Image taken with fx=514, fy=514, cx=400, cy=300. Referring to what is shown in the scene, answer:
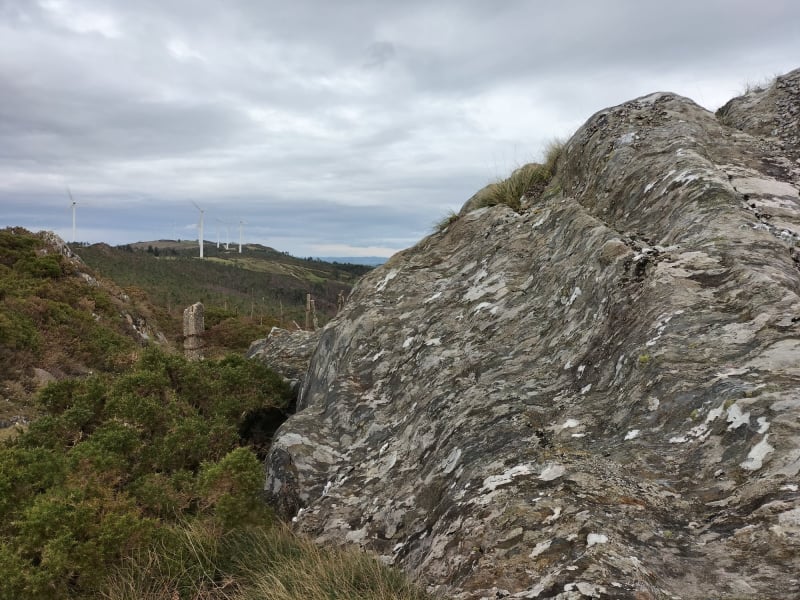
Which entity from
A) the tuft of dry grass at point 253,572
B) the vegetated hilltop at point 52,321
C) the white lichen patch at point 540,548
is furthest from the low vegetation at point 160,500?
the vegetated hilltop at point 52,321

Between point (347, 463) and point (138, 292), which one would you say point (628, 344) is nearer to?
point (347, 463)

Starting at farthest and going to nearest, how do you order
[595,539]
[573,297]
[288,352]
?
[288,352], [573,297], [595,539]

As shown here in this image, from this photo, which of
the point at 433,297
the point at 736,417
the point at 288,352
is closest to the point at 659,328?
the point at 736,417

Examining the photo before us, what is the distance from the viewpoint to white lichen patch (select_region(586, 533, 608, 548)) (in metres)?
2.88

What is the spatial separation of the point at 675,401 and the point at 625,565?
149 centimetres

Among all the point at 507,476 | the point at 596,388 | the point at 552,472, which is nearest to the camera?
the point at 552,472

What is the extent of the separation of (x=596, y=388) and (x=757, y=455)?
5.11 feet

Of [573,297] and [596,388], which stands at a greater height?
[573,297]

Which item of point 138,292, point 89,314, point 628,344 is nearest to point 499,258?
point 628,344

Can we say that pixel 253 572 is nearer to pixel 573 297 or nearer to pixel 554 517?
pixel 554 517

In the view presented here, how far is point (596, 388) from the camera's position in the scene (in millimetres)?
4559

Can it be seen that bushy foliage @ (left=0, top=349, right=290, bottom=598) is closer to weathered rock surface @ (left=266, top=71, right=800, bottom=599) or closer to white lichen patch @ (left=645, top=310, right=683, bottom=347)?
weathered rock surface @ (left=266, top=71, right=800, bottom=599)

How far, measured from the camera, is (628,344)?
4.53 m

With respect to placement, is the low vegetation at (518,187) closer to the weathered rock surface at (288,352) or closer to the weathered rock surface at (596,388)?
the weathered rock surface at (596,388)
